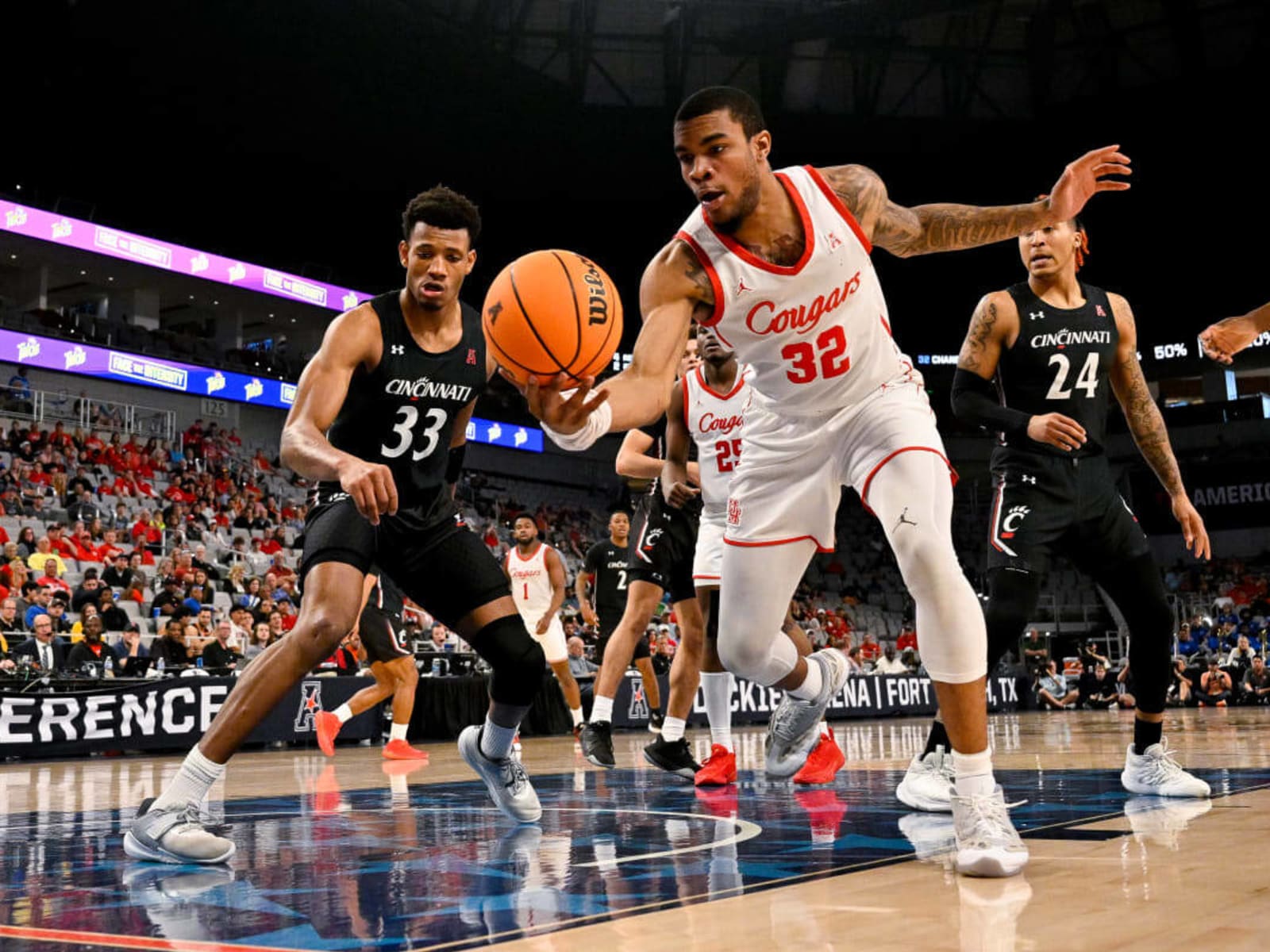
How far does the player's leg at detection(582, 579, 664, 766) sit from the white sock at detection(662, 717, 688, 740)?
69 centimetres

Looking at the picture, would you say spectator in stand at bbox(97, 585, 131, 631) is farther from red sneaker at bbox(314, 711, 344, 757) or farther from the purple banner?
the purple banner

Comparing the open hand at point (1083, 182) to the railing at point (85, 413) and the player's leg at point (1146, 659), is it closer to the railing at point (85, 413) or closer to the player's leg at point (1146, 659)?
the player's leg at point (1146, 659)

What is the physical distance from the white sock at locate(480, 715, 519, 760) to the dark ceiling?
77.6ft

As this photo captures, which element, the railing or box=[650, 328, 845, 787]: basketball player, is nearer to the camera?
box=[650, 328, 845, 787]: basketball player

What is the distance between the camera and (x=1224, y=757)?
6.95 metres

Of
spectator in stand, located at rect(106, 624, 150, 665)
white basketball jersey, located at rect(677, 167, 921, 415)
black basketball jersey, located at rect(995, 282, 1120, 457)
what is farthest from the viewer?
spectator in stand, located at rect(106, 624, 150, 665)

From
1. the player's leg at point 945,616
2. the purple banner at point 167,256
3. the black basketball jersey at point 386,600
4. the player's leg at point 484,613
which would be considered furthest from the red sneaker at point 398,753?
the purple banner at point 167,256

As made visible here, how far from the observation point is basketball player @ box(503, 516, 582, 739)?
38.3 ft

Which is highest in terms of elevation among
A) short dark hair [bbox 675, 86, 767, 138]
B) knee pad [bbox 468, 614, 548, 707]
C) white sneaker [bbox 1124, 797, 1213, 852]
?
short dark hair [bbox 675, 86, 767, 138]

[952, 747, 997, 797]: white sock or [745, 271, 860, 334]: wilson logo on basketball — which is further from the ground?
[745, 271, 860, 334]: wilson logo on basketball

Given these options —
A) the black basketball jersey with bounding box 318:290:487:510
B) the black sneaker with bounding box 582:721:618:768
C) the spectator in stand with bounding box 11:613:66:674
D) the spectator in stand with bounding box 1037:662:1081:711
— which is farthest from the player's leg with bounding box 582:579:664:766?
the spectator in stand with bounding box 1037:662:1081:711

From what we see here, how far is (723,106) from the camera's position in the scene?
359 cm

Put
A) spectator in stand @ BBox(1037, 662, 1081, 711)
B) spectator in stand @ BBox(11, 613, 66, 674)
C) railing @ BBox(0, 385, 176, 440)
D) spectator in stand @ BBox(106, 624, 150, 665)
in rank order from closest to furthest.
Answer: spectator in stand @ BBox(11, 613, 66, 674) < spectator in stand @ BBox(106, 624, 150, 665) < spectator in stand @ BBox(1037, 662, 1081, 711) < railing @ BBox(0, 385, 176, 440)

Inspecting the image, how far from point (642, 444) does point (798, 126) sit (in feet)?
78.4
